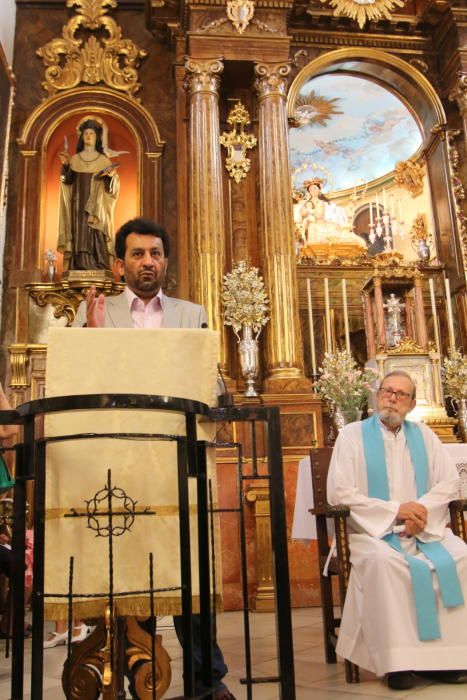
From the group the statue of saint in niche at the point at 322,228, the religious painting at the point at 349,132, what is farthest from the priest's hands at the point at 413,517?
the religious painting at the point at 349,132

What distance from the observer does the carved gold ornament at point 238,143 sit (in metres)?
7.04

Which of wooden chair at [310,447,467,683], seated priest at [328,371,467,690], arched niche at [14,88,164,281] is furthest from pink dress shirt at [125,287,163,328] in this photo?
arched niche at [14,88,164,281]

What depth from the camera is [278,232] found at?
21.7ft

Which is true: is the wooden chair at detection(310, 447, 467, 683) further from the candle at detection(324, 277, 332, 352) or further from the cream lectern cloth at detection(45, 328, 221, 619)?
the candle at detection(324, 277, 332, 352)

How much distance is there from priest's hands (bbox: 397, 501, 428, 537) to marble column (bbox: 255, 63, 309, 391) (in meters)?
2.82

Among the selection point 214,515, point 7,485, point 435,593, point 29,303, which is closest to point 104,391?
point 214,515

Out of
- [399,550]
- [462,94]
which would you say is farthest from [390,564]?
[462,94]

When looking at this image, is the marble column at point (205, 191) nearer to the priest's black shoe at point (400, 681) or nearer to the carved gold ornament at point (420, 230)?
the carved gold ornament at point (420, 230)

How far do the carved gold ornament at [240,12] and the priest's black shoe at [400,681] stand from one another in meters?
5.96

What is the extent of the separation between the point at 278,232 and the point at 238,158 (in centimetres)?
99

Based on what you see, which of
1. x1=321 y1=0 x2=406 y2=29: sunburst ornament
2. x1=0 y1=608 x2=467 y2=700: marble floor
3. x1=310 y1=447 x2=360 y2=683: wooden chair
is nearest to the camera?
x1=0 y1=608 x2=467 y2=700: marble floor

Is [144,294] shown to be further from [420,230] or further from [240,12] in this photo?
[420,230]

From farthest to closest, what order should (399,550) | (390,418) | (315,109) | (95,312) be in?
(315,109)
(390,418)
(399,550)
(95,312)

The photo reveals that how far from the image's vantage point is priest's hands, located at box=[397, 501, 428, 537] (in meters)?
3.39
